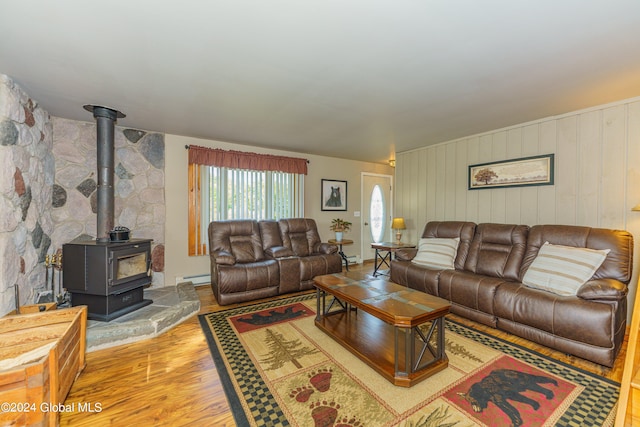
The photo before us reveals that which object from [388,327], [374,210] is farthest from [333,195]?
[388,327]

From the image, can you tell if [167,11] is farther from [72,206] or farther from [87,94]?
[72,206]

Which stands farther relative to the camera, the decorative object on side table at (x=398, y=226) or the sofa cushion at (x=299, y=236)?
the decorative object on side table at (x=398, y=226)

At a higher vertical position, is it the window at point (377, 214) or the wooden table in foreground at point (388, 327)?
the window at point (377, 214)

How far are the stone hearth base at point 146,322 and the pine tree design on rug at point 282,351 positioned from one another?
3.44 ft

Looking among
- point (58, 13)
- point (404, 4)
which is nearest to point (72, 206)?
point (58, 13)

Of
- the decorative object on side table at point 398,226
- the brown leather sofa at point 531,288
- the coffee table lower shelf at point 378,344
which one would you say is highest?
the decorative object on side table at point 398,226

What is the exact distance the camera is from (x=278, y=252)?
403 centimetres

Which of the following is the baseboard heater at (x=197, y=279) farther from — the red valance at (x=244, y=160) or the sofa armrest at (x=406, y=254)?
the sofa armrest at (x=406, y=254)

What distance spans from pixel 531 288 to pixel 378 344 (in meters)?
1.58

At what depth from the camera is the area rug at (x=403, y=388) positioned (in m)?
1.55

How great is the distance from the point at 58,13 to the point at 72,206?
2.71 metres

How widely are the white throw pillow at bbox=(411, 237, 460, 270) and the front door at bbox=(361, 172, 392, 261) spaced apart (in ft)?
7.80

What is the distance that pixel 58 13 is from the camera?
152 centimetres

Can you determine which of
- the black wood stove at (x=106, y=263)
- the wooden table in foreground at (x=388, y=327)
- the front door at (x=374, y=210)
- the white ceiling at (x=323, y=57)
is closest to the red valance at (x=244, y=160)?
the white ceiling at (x=323, y=57)
